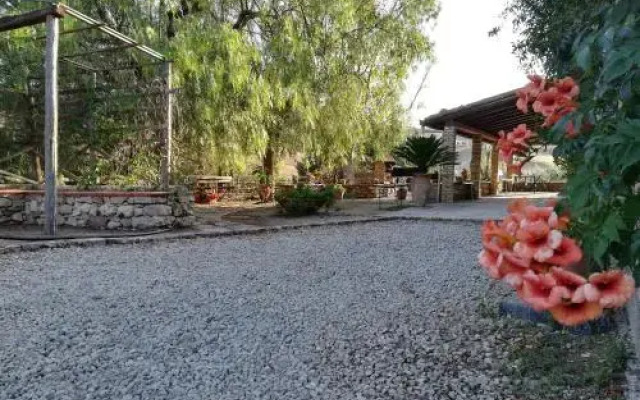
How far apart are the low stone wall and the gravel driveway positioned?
1356 mm

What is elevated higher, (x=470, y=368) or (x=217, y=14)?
(x=217, y=14)

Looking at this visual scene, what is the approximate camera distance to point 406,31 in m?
11.8

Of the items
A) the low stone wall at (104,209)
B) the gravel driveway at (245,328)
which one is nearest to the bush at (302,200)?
the low stone wall at (104,209)

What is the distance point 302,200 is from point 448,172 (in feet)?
14.0

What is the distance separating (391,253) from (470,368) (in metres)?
3.03

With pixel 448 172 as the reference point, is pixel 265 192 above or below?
below

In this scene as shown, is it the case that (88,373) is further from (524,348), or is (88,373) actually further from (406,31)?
(406,31)

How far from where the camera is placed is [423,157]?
33.4ft

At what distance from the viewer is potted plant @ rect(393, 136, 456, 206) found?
10062mm

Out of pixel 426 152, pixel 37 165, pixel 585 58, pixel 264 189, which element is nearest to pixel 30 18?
pixel 37 165

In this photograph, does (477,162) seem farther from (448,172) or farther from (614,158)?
(614,158)

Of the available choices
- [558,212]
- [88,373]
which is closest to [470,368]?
[558,212]

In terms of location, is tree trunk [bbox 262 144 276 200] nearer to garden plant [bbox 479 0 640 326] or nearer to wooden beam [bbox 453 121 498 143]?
wooden beam [bbox 453 121 498 143]

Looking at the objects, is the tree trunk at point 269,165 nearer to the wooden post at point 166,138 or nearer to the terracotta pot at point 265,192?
the terracotta pot at point 265,192
